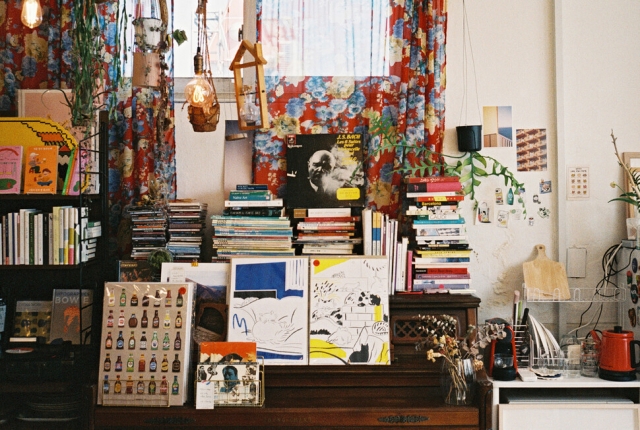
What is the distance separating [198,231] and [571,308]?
190 cm

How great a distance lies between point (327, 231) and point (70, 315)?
4.19ft

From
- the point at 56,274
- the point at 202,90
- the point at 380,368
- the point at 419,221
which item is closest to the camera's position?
the point at 202,90

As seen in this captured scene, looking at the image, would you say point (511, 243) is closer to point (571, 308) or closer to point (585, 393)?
point (571, 308)

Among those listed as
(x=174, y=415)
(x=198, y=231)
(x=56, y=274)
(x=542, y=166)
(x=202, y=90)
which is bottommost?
(x=174, y=415)

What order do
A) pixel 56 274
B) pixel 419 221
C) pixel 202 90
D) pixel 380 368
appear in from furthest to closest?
pixel 56 274 → pixel 419 221 → pixel 380 368 → pixel 202 90

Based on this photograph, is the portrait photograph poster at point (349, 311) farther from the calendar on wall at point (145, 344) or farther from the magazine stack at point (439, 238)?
the calendar on wall at point (145, 344)

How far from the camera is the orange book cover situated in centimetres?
281

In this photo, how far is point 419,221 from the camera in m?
2.96

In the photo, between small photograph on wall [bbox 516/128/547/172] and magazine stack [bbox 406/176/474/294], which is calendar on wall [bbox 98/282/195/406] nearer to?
magazine stack [bbox 406/176/474/294]

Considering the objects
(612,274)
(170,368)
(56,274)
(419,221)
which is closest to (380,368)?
(419,221)

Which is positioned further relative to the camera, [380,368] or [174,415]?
[380,368]

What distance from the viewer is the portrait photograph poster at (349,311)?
108 inches

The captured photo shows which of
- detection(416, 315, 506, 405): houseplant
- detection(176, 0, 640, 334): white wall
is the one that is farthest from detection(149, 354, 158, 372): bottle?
detection(176, 0, 640, 334): white wall

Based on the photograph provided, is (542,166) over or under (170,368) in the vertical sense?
over
